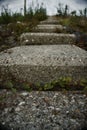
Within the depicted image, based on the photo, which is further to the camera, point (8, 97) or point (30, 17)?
point (30, 17)

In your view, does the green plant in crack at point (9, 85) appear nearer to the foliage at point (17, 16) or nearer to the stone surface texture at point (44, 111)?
the stone surface texture at point (44, 111)

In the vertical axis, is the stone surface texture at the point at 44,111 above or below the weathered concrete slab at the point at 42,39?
below

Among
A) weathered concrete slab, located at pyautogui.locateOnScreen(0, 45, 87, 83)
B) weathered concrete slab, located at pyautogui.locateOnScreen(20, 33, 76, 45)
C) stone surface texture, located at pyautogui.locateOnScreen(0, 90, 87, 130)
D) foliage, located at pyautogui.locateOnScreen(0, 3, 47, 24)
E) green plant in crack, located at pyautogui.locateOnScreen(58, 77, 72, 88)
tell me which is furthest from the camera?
foliage, located at pyautogui.locateOnScreen(0, 3, 47, 24)

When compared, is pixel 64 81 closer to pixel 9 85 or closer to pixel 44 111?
pixel 9 85

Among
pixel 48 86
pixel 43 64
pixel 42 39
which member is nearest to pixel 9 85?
pixel 48 86

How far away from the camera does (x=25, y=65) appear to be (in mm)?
2320

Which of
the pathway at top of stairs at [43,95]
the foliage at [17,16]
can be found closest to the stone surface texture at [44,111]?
the pathway at top of stairs at [43,95]

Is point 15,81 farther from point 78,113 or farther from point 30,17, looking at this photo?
point 30,17

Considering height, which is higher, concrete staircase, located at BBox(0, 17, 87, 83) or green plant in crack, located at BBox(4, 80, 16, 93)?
concrete staircase, located at BBox(0, 17, 87, 83)

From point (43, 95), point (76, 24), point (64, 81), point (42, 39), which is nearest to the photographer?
point (43, 95)

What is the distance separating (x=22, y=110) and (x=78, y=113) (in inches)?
13.9

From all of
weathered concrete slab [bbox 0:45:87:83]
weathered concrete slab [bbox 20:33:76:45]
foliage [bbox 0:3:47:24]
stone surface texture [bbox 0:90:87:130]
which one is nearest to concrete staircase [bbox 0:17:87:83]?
weathered concrete slab [bbox 0:45:87:83]

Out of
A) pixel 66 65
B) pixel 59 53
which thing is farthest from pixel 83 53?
pixel 66 65

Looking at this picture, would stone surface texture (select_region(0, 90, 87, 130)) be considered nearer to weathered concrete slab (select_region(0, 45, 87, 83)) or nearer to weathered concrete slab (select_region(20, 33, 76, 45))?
weathered concrete slab (select_region(0, 45, 87, 83))
